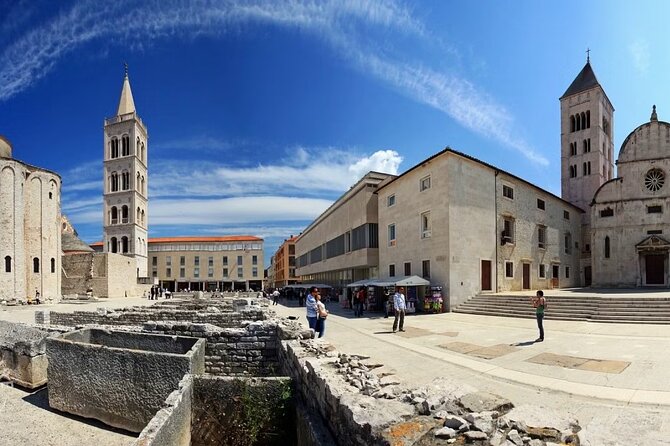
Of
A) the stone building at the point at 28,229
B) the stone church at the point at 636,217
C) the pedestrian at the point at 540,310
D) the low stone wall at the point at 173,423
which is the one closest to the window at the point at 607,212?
the stone church at the point at 636,217

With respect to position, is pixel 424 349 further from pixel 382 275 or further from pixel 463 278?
pixel 382 275

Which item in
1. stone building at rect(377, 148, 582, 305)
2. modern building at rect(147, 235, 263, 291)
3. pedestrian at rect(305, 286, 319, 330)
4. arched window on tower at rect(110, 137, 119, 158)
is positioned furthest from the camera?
modern building at rect(147, 235, 263, 291)

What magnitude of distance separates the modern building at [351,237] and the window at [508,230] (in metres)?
10.1

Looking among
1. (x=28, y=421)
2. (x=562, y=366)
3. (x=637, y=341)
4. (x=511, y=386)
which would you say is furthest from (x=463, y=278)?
(x=28, y=421)

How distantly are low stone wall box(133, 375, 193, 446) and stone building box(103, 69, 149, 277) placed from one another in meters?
64.9

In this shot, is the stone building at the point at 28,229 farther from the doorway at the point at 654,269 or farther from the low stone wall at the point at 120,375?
the doorway at the point at 654,269

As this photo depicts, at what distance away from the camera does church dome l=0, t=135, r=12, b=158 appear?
4533 cm

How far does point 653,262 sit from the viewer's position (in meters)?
31.9

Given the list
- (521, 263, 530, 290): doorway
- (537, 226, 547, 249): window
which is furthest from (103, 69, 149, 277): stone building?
(537, 226, 547, 249): window

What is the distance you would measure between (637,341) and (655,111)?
3469cm

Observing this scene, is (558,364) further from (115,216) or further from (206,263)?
(206,263)

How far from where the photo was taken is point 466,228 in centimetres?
2489

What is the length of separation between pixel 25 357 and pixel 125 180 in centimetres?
6108

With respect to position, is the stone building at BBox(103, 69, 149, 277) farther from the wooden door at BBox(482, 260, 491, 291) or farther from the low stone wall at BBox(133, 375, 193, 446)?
the low stone wall at BBox(133, 375, 193, 446)
